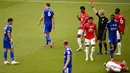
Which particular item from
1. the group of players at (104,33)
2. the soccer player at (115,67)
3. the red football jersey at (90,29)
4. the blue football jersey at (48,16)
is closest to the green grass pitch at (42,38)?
the soccer player at (115,67)

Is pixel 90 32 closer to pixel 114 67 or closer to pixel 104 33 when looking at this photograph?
pixel 104 33

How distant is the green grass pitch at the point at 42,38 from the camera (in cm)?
1617

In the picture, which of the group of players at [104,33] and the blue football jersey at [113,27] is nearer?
the group of players at [104,33]

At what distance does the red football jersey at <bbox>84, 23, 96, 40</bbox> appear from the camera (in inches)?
663

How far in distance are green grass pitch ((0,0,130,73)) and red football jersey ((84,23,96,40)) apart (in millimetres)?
1261

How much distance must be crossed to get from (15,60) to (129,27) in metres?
10.1

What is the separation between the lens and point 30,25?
24641 millimetres

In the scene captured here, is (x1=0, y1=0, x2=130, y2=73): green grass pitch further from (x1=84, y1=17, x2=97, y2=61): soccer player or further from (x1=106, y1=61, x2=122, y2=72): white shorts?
(x1=84, y1=17, x2=97, y2=61): soccer player

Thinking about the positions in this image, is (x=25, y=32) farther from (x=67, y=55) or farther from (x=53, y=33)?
(x=67, y=55)

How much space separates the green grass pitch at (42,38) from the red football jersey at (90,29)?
1.26 meters

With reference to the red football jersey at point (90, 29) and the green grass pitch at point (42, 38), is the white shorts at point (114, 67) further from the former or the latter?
the red football jersey at point (90, 29)

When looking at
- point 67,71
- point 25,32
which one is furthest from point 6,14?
point 67,71

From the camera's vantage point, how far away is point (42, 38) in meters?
21.5

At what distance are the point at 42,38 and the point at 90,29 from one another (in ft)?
17.4
